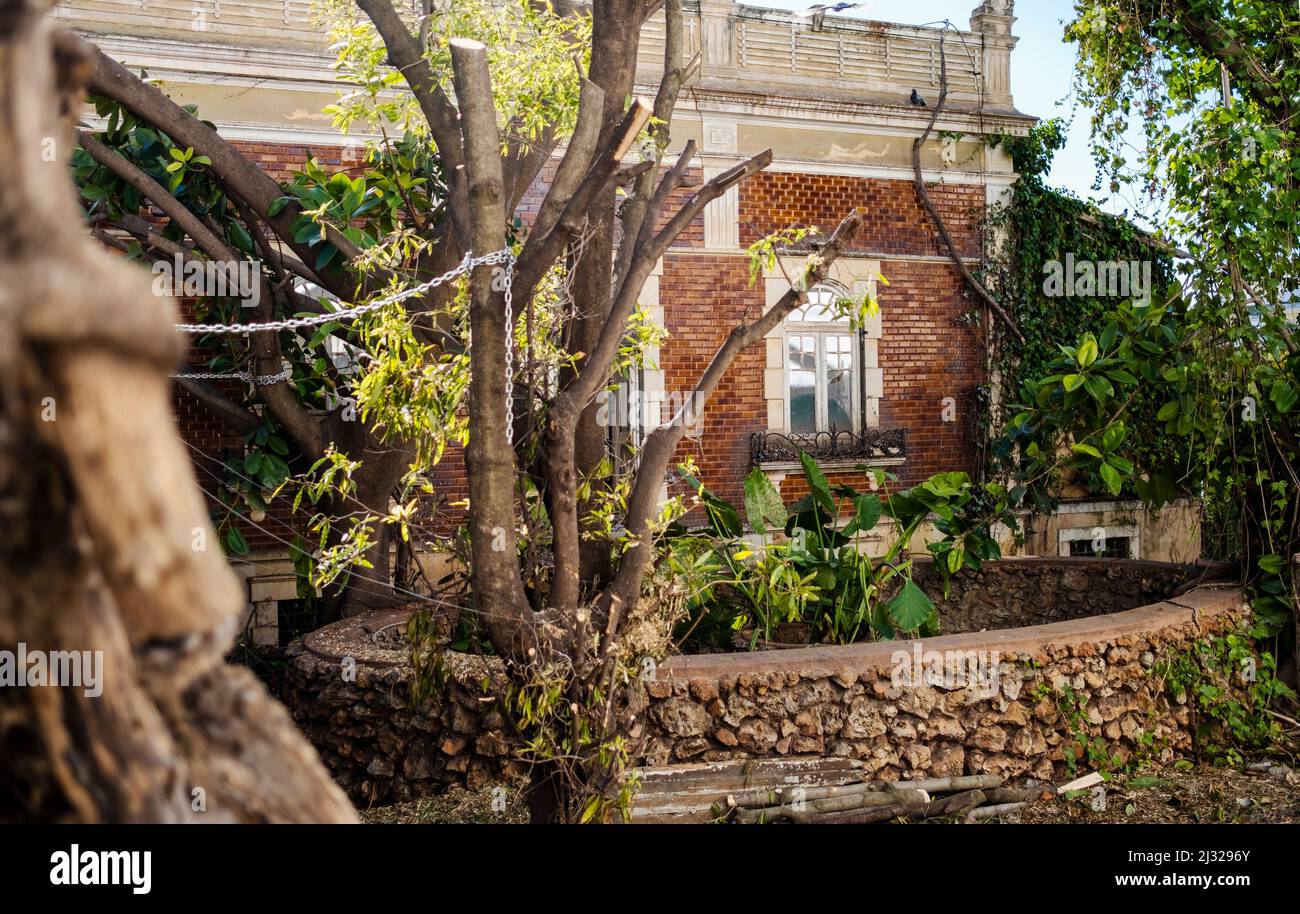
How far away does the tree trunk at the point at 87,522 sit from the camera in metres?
1.15

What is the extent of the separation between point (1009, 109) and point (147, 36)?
9401 mm

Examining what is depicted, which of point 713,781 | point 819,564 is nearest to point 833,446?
point 819,564

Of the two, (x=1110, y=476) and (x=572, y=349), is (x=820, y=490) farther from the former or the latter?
(x=572, y=349)

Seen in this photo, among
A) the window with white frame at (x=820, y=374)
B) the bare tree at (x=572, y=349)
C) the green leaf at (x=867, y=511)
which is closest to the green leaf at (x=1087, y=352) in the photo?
the green leaf at (x=867, y=511)

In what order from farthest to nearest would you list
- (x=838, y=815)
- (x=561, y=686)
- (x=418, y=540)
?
(x=418, y=540), (x=838, y=815), (x=561, y=686)

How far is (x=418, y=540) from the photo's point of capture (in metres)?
9.32

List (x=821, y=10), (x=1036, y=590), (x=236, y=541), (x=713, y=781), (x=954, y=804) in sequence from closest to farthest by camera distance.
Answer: (x=713, y=781), (x=954, y=804), (x=236, y=541), (x=1036, y=590), (x=821, y=10)

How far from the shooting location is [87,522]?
122cm

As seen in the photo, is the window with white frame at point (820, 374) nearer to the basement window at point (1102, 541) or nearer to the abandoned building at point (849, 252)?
the abandoned building at point (849, 252)

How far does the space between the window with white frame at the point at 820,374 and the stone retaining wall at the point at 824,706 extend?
6.29 meters

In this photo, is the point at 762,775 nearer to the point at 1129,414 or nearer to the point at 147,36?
the point at 1129,414

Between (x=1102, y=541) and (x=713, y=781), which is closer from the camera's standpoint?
(x=713, y=781)

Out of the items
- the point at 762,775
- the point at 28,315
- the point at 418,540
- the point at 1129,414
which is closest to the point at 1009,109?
the point at 1129,414

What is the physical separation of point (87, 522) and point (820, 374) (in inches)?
459
